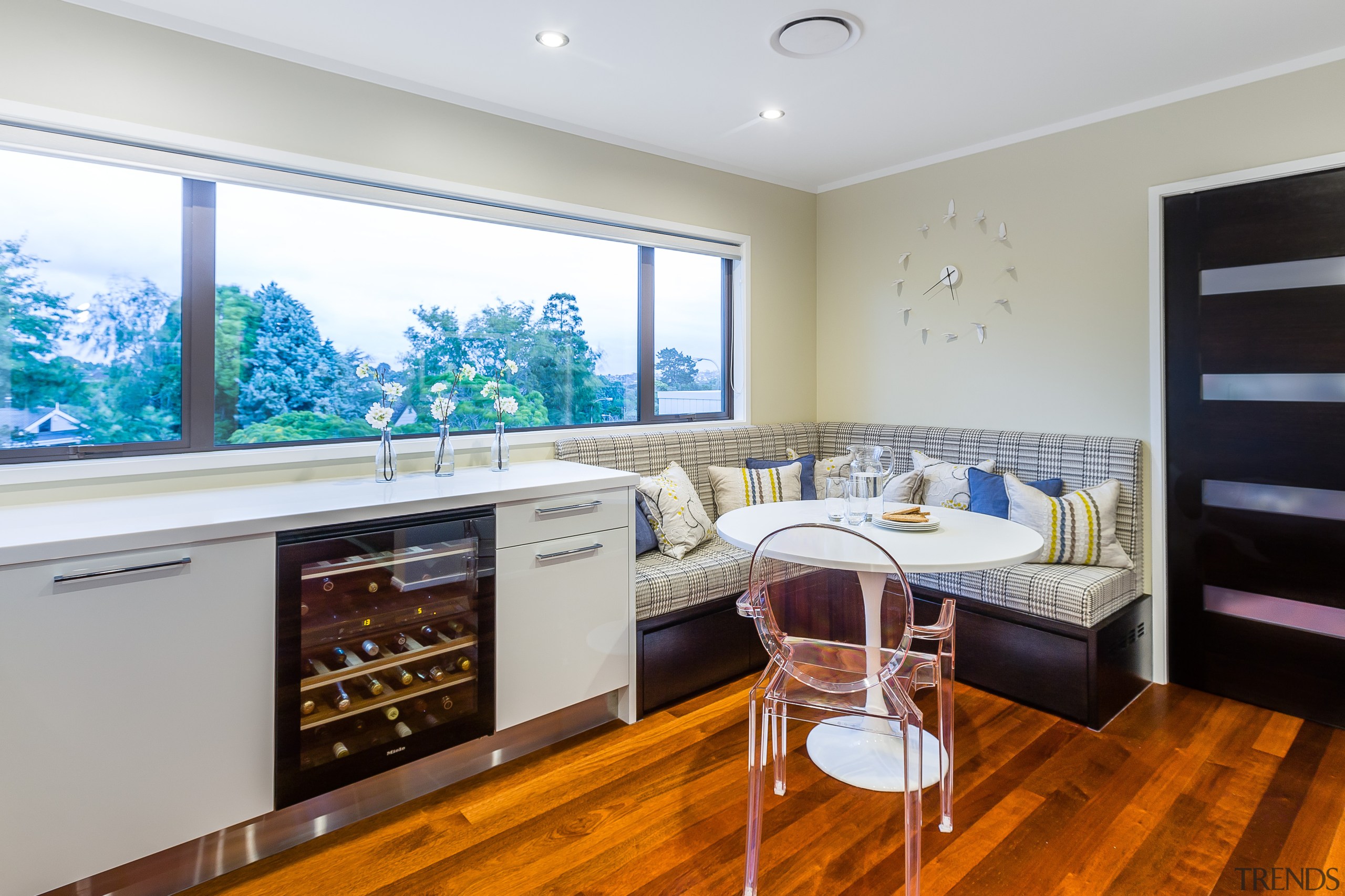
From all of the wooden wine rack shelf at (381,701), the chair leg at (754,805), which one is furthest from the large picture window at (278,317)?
the chair leg at (754,805)

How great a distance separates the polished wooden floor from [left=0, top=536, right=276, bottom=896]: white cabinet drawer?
0.27m

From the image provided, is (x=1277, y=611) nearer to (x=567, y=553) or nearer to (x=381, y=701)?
(x=567, y=553)

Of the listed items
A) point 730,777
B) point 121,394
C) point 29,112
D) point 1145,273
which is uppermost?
point 29,112

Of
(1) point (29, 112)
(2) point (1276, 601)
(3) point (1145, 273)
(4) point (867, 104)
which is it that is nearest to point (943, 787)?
(2) point (1276, 601)

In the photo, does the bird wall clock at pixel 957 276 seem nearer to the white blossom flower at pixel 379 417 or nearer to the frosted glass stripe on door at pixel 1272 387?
the frosted glass stripe on door at pixel 1272 387

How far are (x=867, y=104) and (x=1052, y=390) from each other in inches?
61.5

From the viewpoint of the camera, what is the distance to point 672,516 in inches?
118

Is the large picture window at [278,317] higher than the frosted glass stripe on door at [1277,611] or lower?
higher

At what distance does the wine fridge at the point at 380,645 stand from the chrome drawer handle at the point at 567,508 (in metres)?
0.18

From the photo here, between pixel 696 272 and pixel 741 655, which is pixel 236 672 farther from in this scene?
pixel 696 272

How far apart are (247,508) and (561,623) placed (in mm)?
1033

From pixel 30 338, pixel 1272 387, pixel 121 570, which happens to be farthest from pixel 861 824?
pixel 30 338

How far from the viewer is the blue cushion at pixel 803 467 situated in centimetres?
351

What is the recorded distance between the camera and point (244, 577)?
5.89 feet
